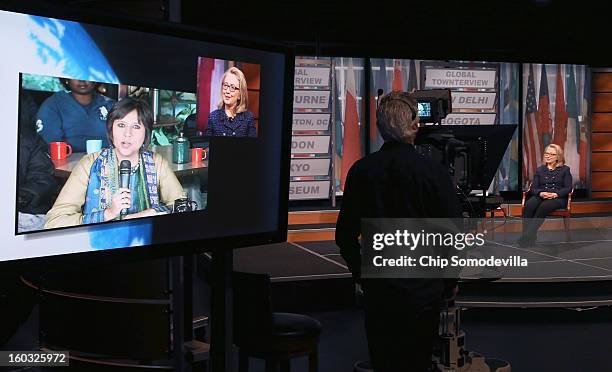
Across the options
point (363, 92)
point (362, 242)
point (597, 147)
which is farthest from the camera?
point (597, 147)

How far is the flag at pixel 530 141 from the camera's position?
1057cm

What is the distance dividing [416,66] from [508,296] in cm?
539

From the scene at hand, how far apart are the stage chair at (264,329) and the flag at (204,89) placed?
1.01 meters

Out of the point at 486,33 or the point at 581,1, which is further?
the point at 486,33

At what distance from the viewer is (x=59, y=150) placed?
177 cm

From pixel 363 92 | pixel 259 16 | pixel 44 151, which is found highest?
pixel 259 16

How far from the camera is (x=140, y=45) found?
77.5 inches

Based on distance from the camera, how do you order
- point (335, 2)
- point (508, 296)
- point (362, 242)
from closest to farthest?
point (362, 242)
point (508, 296)
point (335, 2)

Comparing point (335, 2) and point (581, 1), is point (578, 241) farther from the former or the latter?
point (335, 2)

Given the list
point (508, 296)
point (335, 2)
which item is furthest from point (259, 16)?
point (508, 296)

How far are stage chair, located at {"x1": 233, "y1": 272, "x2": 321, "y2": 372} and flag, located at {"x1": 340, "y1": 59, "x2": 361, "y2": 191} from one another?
700 cm

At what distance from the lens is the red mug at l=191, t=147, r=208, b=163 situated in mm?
2139

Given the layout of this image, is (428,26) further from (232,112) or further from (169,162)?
(169,162)

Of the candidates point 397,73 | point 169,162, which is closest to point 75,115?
point 169,162
